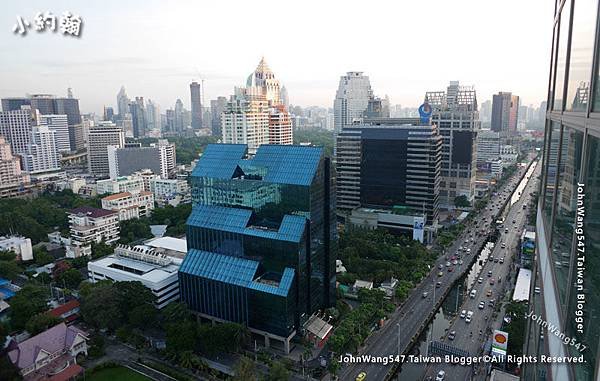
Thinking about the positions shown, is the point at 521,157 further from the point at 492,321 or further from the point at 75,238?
the point at 75,238

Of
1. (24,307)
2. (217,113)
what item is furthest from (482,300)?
(217,113)

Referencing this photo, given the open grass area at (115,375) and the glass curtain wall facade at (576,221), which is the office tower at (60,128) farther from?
the glass curtain wall facade at (576,221)

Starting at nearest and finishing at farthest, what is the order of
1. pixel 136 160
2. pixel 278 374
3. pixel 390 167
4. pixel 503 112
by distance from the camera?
pixel 278 374 → pixel 390 167 → pixel 136 160 → pixel 503 112

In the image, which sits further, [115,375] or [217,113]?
[217,113]

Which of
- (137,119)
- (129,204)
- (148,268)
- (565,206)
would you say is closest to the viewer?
(565,206)

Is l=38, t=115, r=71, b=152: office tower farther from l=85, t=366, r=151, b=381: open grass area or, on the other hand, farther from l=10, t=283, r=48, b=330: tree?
l=85, t=366, r=151, b=381: open grass area

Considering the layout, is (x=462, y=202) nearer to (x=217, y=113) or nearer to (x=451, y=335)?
(x=451, y=335)

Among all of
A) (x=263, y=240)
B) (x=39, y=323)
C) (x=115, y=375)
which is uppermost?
(x=263, y=240)
